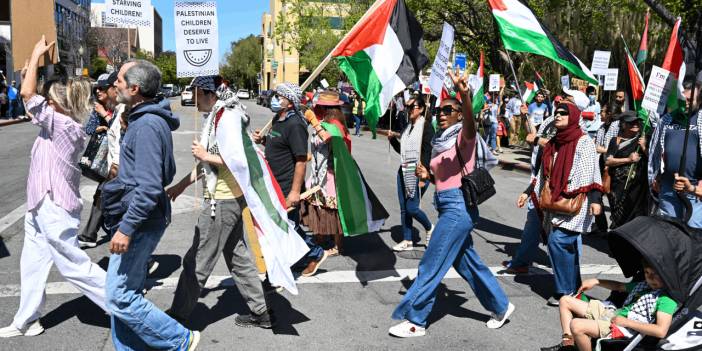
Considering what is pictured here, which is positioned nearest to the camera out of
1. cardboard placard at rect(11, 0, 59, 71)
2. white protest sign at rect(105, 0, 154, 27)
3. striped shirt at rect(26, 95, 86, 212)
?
striped shirt at rect(26, 95, 86, 212)

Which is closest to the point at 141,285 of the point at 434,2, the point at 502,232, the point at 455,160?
the point at 455,160

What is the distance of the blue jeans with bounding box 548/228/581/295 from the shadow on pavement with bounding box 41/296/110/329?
345 centimetres

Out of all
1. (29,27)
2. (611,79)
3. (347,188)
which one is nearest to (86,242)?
(29,27)

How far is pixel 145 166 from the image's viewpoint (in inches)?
140

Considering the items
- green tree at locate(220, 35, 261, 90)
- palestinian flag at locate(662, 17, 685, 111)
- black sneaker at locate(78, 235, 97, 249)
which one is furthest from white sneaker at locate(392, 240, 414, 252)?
green tree at locate(220, 35, 261, 90)

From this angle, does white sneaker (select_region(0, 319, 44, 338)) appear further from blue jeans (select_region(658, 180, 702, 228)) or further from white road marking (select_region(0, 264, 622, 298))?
blue jeans (select_region(658, 180, 702, 228))

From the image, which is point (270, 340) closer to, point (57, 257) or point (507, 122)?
point (57, 257)

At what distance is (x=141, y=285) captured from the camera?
3811 mm

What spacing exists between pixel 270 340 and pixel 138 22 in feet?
15.9

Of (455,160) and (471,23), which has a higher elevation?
(471,23)

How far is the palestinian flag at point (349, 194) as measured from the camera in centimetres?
618

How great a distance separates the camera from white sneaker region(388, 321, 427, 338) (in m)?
4.61

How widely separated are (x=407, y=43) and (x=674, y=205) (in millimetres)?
2607

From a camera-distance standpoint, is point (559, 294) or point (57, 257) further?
point (559, 294)
